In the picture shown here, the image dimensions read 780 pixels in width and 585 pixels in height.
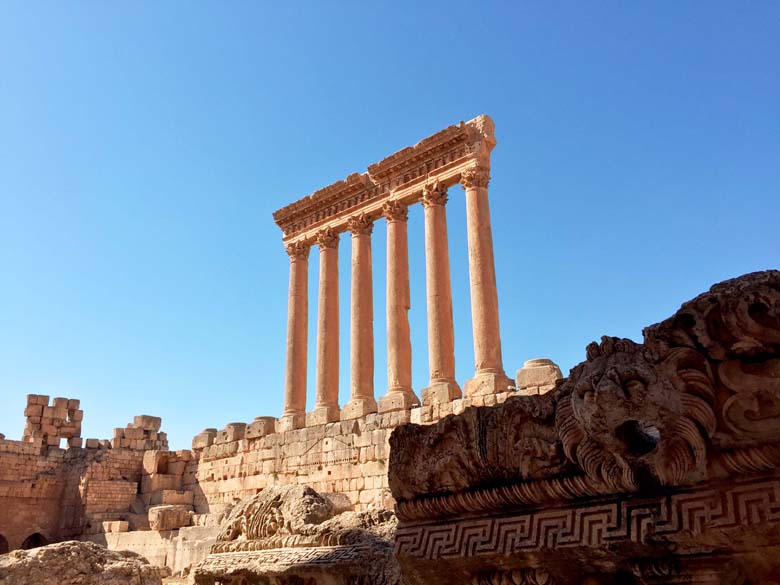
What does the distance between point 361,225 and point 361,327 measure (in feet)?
11.6

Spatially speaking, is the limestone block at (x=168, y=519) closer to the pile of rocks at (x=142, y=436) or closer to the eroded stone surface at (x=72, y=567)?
the pile of rocks at (x=142, y=436)

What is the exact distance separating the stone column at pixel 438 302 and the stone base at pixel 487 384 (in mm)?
655

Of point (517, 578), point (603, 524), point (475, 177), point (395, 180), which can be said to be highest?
point (395, 180)

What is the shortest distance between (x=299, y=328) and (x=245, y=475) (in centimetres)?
508

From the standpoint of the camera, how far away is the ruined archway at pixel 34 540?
23422 mm

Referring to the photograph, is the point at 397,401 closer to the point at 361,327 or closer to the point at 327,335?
the point at 361,327

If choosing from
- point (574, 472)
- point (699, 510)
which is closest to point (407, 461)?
point (574, 472)

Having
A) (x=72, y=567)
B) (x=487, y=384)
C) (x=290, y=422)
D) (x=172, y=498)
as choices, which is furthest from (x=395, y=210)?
(x=72, y=567)

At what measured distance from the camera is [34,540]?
23.8 m

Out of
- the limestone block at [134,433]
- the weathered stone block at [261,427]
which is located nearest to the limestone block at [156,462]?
the limestone block at [134,433]

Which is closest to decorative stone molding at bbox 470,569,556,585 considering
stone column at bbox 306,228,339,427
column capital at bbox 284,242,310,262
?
stone column at bbox 306,228,339,427

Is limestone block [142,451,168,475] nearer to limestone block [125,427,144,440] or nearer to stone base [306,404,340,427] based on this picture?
limestone block [125,427,144,440]

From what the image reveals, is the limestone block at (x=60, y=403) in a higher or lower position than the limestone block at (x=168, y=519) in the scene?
higher

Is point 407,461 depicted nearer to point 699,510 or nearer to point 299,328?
point 699,510
